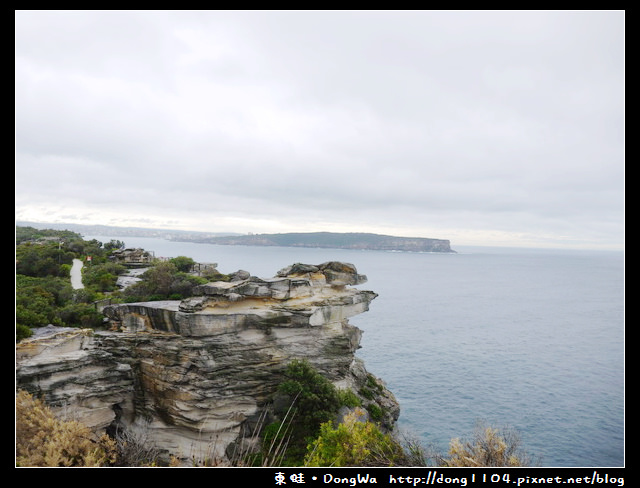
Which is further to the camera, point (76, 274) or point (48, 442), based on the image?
point (76, 274)

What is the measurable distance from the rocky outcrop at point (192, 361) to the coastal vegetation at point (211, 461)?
4.01 feet

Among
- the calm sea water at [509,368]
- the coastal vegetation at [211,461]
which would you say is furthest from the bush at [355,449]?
the calm sea water at [509,368]

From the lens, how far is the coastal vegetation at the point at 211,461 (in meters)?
12.1

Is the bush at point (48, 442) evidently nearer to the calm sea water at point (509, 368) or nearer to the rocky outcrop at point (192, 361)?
the rocky outcrop at point (192, 361)

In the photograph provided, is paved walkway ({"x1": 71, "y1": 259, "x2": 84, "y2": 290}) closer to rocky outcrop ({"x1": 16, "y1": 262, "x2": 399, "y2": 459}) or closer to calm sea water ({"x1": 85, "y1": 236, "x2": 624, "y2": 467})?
rocky outcrop ({"x1": 16, "y1": 262, "x2": 399, "y2": 459})

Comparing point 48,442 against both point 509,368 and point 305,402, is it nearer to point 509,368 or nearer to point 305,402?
point 305,402

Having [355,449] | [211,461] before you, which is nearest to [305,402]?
[211,461]

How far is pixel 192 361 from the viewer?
1986 cm

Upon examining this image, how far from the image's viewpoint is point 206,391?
19844 mm

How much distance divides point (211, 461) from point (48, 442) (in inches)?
223

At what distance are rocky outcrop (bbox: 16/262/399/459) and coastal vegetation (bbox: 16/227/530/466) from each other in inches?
48.2

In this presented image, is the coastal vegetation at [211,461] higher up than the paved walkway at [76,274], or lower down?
lower down
